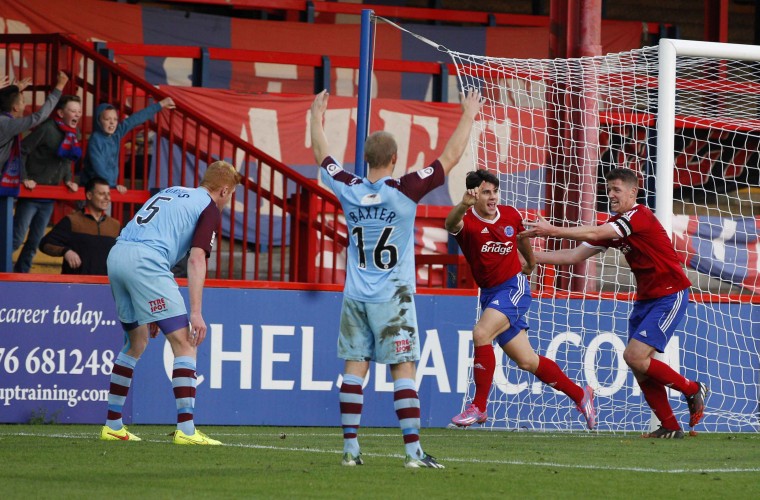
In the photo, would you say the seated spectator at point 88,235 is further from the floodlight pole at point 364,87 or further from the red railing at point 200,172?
the floodlight pole at point 364,87

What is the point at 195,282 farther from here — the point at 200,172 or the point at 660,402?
the point at 200,172

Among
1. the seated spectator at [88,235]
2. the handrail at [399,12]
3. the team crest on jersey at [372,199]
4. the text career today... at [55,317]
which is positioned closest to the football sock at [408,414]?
the team crest on jersey at [372,199]

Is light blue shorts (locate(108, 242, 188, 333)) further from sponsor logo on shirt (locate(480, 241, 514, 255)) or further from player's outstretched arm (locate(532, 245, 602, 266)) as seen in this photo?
player's outstretched arm (locate(532, 245, 602, 266))

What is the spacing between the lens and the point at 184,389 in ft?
28.4

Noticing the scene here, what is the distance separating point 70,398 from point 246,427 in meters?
1.48

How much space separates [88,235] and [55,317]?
1.04 m

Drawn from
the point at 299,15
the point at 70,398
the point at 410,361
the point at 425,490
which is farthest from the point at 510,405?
the point at 299,15

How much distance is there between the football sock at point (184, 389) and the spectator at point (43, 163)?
13.7 ft

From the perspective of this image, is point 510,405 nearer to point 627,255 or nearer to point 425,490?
point 627,255

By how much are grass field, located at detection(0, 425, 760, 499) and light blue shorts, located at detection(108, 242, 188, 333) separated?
87cm

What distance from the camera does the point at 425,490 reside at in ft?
21.1

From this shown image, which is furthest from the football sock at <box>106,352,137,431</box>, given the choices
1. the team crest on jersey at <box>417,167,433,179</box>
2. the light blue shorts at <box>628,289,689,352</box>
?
the light blue shorts at <box>628,289,689,352</box>

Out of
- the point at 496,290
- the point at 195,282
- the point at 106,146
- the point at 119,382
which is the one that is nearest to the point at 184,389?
the point at 119,382

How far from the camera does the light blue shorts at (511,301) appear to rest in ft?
34.9
